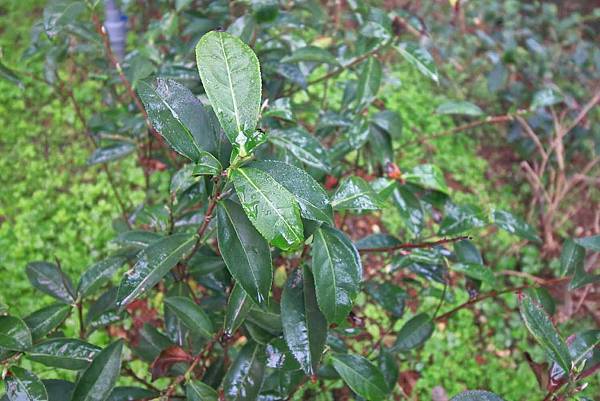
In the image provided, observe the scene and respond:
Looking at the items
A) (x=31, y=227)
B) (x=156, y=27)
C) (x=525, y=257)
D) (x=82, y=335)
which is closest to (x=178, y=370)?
(x=82, y=335)

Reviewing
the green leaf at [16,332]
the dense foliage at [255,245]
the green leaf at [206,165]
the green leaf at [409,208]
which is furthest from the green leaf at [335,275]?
the green leaf at [16,332]

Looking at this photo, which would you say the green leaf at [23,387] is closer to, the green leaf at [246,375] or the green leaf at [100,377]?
the green leaf at [100,377]

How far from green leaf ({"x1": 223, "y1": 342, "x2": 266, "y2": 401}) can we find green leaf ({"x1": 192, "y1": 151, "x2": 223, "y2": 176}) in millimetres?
498

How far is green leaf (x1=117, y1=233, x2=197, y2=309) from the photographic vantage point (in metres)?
0.91

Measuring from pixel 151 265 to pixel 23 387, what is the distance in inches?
12.4

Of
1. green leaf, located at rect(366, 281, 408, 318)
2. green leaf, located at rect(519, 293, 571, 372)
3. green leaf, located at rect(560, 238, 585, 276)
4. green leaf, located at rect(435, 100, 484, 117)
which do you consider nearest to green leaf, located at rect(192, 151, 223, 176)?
green leaf, located at rect(519, 293, 571, 372)

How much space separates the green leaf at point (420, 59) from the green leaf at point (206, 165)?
0.76 metres

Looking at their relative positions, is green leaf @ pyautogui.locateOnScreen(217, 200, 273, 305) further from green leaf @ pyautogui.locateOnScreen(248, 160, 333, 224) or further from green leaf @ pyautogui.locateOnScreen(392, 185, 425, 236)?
green leaf @ pyautogui.locateOnScreen(392, 185, 425, 236)

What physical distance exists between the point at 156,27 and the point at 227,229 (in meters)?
1.17

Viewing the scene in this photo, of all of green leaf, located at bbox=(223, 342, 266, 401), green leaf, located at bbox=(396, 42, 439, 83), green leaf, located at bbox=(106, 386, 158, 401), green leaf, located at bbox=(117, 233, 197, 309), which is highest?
green leaf, located at bbox=(396, 42, 439, 83)

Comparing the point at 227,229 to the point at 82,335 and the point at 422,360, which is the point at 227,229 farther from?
the point at 422,360

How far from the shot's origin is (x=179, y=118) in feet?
2.80

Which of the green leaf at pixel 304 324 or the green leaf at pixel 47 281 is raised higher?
the green leaf at pixel 304 324

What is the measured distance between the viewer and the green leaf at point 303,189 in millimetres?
792
